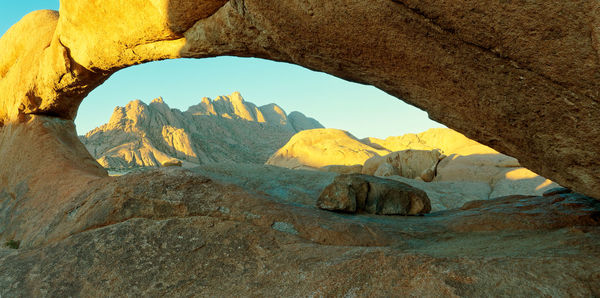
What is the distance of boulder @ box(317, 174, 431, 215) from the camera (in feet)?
15.0

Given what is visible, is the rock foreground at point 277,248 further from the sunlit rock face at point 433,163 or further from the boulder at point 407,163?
the boulder at point 407,163

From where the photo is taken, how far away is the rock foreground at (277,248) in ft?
7.84

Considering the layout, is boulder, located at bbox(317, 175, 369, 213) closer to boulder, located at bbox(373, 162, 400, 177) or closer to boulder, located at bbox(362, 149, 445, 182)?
boulder, located at bbox(373, 162, 400, 177)

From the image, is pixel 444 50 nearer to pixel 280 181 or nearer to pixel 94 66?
pixel 280 181

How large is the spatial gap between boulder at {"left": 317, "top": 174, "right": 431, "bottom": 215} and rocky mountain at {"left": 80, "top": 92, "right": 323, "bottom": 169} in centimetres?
3455

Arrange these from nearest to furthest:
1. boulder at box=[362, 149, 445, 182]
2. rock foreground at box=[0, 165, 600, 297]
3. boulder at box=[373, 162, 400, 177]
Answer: rock foreground at box=[0, 165, 600, 297] < boulder at box=[373, 162, 400, 177] < boulder at box=[362, 149, 445, 182]

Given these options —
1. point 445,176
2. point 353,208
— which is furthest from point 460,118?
point 445,176

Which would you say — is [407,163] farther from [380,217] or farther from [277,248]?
[277,248]

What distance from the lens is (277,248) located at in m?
3.24

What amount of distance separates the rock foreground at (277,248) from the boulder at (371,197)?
26cm

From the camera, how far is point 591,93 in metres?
2.47

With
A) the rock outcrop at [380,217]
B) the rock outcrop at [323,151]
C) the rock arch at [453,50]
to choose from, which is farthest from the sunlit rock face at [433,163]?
the rock arch at [453,50]

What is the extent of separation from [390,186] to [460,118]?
190cm

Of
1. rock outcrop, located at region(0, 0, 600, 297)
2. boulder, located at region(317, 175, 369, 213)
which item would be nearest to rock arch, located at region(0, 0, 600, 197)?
rock outcrop, located at region(0, 0, 600, 297)
